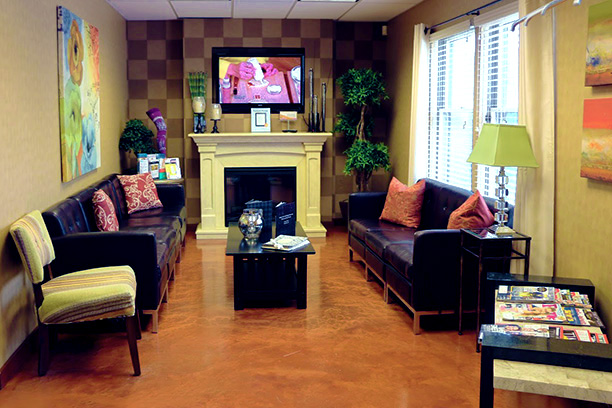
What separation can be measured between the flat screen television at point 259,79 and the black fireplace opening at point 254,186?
2.59 feet

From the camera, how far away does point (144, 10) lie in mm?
7449

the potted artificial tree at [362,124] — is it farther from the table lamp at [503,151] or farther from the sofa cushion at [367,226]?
the table lamp at [503,151]

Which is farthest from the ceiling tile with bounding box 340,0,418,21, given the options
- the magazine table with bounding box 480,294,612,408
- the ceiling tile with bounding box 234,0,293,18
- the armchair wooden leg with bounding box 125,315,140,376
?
the magazine table with bounding box 480,294,612,408

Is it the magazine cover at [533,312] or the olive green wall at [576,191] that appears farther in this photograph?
the olive green wall at [576,191]

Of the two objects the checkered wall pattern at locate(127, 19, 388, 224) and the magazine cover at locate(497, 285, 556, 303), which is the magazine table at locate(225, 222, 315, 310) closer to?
the magazine cover at locate(497, 285, 556, 303)

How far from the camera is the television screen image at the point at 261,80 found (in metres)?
8.16

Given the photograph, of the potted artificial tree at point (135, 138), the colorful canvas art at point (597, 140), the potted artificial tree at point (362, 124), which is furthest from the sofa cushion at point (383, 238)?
the potted artificial tree at point (135, 138)

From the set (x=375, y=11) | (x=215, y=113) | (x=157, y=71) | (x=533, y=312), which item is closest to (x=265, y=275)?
(x=533, y=312)

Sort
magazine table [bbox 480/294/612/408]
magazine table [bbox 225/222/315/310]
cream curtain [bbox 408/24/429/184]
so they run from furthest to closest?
cream curtain [bbox 408/24/429/184]
magazine table [bbox 225/222/315/310]
magazine table [bbox 480/294/612/408]

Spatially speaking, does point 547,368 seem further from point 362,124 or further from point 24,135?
point 362,124

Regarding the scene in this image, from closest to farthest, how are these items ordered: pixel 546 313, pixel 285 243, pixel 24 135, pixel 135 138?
pixel 546 313 < pixel 24 135 < pixel 285 243 < pixel 135 138

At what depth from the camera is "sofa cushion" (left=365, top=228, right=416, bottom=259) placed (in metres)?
5.36

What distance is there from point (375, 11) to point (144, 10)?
266 centimetres

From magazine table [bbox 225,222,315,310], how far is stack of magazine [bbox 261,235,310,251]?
51 mm
